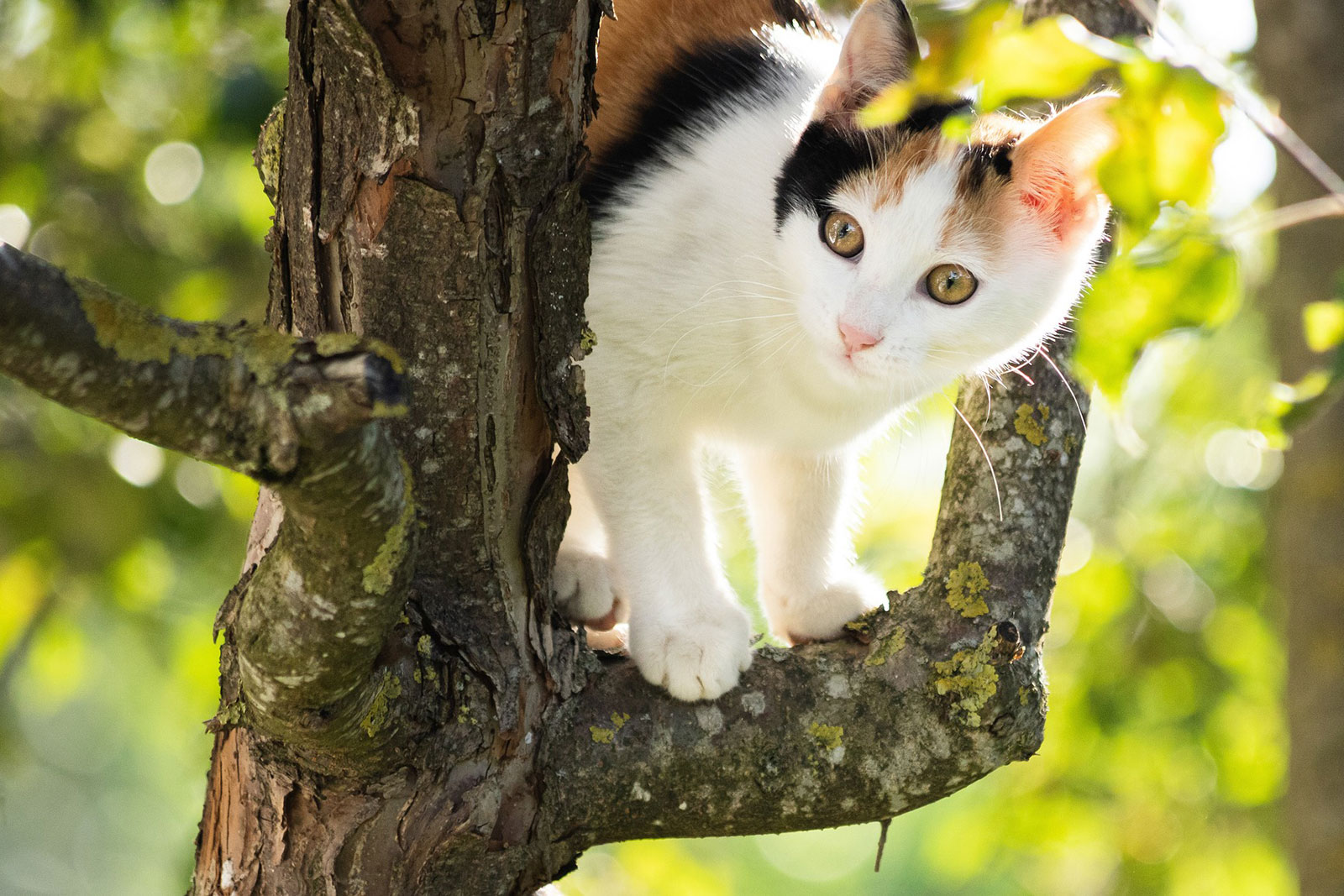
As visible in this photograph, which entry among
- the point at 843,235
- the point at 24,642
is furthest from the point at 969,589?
the point at 24,642

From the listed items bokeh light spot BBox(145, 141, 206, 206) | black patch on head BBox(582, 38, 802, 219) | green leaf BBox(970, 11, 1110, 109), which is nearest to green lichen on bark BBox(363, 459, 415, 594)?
green leaf BBox(970, 11, 1110, 109)

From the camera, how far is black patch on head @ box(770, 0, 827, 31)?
2.67m

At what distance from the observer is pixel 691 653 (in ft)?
6.02

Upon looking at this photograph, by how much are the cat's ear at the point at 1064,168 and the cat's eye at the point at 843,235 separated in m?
0.33

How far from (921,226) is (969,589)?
25.7 inches

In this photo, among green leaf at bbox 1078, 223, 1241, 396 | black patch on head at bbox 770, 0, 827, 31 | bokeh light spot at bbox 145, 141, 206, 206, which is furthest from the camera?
bokeh light spot at bbox 145, 141, 206, 206

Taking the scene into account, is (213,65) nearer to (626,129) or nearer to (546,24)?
(626,129)

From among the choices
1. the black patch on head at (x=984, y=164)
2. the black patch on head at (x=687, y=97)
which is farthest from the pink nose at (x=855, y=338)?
the black patch on head at (x=687, y=97)

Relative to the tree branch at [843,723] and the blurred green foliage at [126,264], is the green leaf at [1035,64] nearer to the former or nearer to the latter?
the tree branch at [843,723]

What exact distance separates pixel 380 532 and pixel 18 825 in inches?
702

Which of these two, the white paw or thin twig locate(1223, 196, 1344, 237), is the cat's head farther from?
thin twig locate(1223, 196, 1344, 237)

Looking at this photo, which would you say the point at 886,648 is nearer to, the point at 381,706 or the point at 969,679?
the point at 969,679

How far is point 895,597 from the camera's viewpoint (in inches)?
80.5

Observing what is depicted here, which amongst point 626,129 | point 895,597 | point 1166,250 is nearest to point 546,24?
point 1166,250
